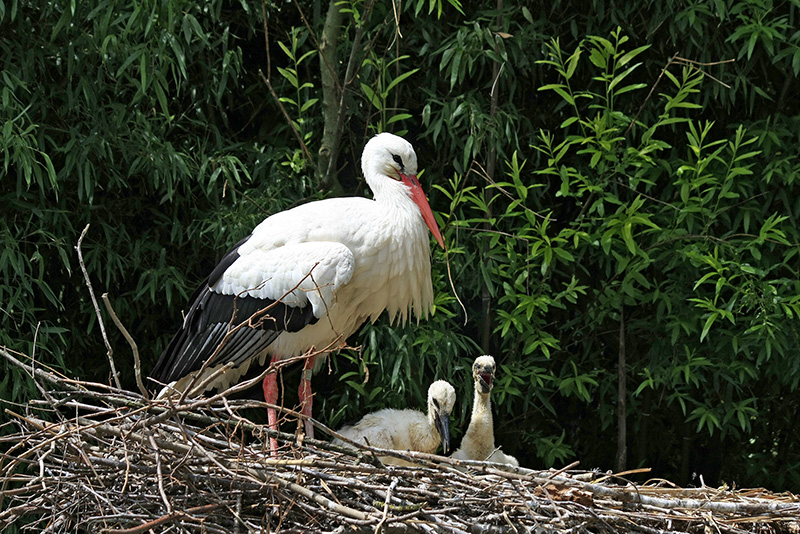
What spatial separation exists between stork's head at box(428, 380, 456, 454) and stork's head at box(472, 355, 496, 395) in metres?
0.12

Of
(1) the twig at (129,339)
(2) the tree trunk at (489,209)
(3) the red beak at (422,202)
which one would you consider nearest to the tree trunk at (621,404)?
(2) the tree trunk at (489,209)

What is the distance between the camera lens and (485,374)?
3578 mm

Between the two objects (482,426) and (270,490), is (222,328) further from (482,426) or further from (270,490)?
(270,490)

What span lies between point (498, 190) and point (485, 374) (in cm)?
79

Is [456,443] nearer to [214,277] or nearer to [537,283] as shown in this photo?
[537,283]

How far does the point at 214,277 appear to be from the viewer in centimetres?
342

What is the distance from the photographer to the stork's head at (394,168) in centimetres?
346

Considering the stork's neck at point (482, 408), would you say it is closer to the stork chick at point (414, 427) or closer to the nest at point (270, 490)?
the stork chick at point (414, 427)

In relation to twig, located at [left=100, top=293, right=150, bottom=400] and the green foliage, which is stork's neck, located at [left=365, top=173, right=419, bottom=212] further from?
twig, located at [left=100, top=293, right=150, bottom=400]

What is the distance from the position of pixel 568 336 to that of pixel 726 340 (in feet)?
2.17

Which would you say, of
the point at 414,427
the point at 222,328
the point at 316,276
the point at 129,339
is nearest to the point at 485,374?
the point at 414,427

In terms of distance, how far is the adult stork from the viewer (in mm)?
3254

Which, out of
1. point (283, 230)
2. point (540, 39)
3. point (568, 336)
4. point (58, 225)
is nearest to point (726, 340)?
point (568, 336)

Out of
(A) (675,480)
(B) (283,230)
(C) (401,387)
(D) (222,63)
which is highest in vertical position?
(D) (222,63)
